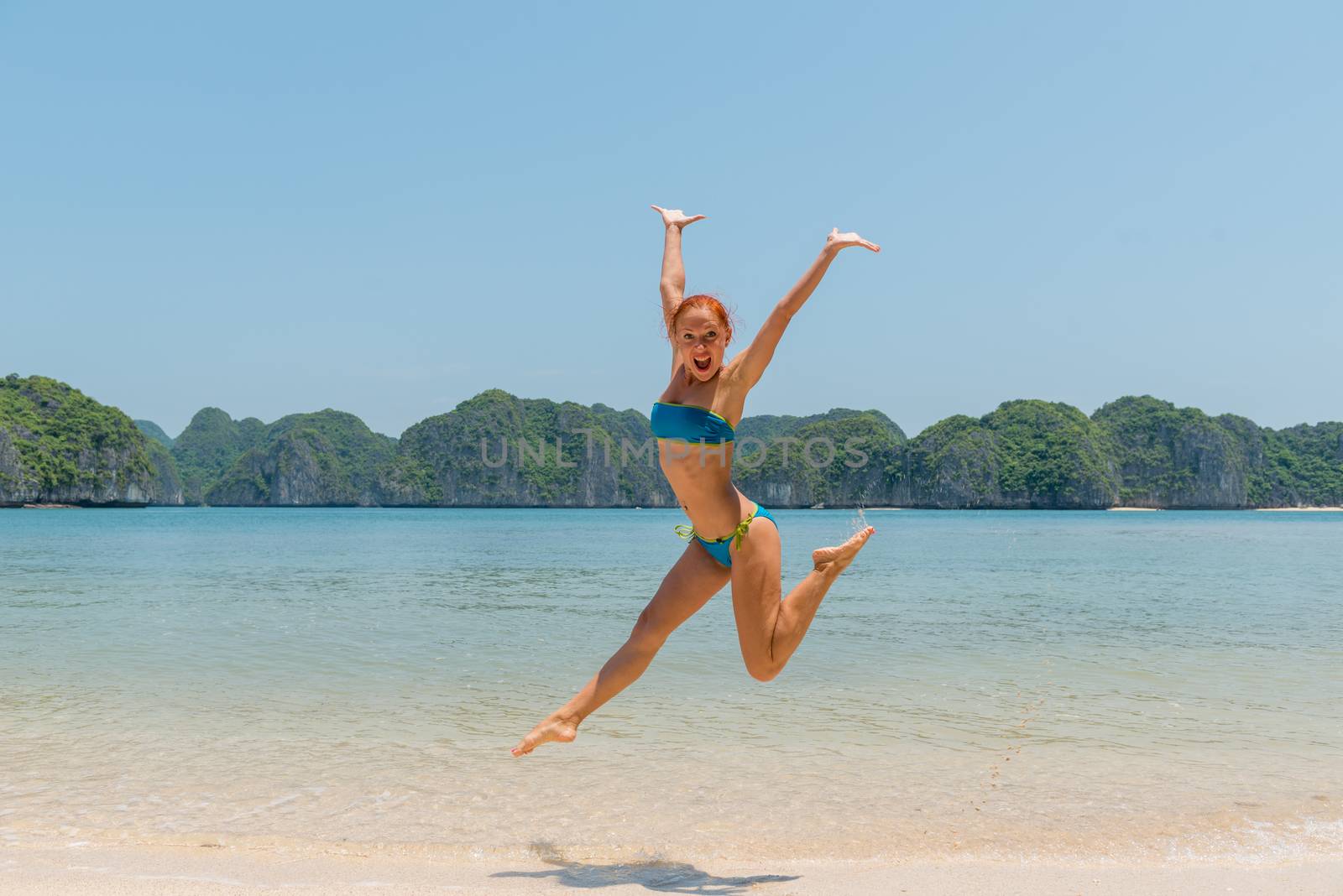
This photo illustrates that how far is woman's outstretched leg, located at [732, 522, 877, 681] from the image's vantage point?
13.8 feet

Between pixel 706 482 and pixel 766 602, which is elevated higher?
pixel 706 482

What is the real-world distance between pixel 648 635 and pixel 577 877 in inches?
43.5

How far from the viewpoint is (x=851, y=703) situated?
8.70 metres

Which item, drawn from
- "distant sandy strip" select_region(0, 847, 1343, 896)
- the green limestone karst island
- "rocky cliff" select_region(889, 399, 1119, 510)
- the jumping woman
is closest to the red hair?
the jumping woman

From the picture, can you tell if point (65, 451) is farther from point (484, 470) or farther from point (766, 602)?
point (766, 602)

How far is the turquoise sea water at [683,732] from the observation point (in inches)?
205

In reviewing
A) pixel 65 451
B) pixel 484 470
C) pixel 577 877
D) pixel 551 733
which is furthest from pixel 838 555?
pixel 484 470

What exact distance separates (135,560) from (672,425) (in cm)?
3246

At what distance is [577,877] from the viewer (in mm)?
4418

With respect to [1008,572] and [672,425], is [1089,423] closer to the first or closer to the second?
[1008,572]

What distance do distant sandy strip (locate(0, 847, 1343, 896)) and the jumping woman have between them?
66 centimetres

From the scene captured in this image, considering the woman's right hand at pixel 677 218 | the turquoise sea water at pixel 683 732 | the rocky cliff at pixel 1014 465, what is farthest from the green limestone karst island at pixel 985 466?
the woman's right hand at pixel 677 218

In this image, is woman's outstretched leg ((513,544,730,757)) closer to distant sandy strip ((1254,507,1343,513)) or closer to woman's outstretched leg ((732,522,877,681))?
woman's outstretched leg ((732,522,877,681))

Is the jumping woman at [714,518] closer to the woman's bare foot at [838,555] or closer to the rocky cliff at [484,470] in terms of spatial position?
the woman's bare foot at [838,555]
